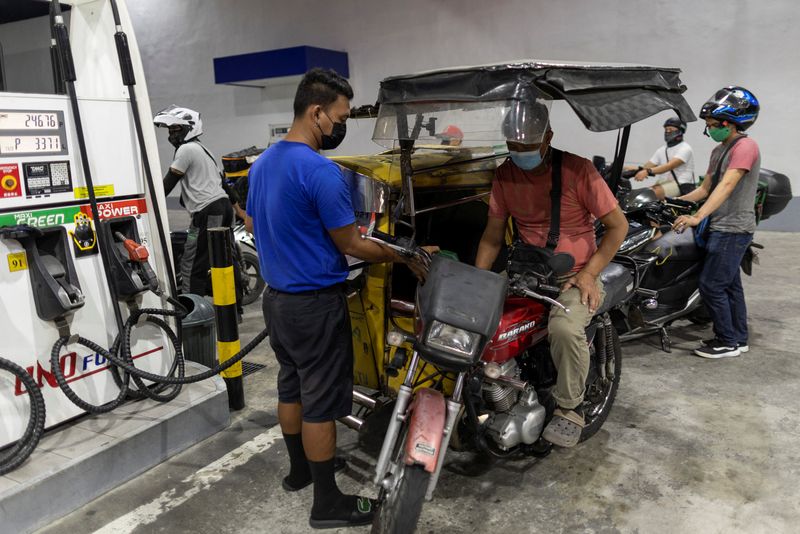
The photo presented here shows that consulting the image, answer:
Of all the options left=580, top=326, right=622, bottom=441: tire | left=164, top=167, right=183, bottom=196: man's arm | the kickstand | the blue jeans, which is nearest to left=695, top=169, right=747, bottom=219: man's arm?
the blue jeans

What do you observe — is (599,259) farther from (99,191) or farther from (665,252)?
(99,191)

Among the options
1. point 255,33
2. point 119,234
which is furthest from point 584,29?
point 119,234

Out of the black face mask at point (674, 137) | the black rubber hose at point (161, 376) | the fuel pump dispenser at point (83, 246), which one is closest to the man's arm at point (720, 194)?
the black face mask at point (674, 137)

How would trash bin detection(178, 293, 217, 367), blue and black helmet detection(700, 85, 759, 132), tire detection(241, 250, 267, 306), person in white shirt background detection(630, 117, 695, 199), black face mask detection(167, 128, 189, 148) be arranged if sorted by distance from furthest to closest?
person in white shirt background detection(630, 117, 695, 199), tire detection(241, 250, 267, 306), black face mask detection(167, 128, 189, 148), blue and black helmet detection(700, 85, 759, 132), trash bin detection(178, 293, 217, 367)

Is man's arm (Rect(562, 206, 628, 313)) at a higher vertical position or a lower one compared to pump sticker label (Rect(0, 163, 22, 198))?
lower

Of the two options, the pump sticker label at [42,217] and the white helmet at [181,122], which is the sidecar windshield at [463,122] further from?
the white helmet at [181,122]

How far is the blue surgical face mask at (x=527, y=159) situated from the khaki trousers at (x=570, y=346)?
2.03 ft

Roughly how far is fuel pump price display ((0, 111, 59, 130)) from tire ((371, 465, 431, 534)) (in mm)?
2349

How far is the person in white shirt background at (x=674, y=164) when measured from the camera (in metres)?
6.52

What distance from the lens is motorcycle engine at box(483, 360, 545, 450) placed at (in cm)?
281

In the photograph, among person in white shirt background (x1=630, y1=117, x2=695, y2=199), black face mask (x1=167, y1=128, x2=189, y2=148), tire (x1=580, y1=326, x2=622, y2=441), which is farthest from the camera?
person in white shirt background (x1=630, y1=117, x2=695, y2=199)

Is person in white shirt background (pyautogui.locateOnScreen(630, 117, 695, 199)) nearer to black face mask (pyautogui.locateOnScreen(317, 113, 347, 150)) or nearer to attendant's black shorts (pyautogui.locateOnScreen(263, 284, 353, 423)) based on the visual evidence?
black face mask (pyautogui.locateOnScreen(317, 113, 347, 150))

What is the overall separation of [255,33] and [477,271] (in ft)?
41.3

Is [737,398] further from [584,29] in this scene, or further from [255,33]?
[255,33]
